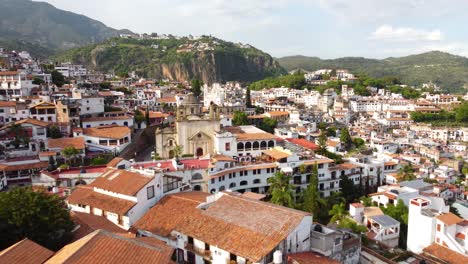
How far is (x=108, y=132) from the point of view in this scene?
135ft

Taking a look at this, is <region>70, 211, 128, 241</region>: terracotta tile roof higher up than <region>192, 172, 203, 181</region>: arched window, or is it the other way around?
<region>70, 211, 128, 241</region>: terracotta tile roof

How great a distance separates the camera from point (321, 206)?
34031 mm

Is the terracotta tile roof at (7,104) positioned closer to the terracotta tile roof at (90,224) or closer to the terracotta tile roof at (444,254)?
the terracotta tile roof at (90,224)

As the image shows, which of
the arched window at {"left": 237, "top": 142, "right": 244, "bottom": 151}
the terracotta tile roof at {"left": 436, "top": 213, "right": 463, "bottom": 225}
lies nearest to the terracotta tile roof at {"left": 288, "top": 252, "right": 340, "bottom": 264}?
the terracotta tile roof at {"left": 436, "top": 213, "right": 463, "bottom": 225}

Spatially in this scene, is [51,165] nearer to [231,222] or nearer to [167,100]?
[231,222]

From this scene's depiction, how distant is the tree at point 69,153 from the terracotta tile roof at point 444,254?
30.1 metres

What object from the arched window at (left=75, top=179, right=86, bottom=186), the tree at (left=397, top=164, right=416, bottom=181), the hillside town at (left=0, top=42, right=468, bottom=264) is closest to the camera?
the hillside town at (left=0, top=42, right=468, bottom=264)

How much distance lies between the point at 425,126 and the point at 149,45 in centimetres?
12121

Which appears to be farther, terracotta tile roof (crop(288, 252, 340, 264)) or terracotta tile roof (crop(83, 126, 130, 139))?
terracotta tile roof (crop(83, 126, 130, 139))

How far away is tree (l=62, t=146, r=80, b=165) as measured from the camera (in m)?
34.3

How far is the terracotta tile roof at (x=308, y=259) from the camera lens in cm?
1618

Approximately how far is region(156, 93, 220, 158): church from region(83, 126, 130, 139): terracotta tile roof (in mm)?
3859

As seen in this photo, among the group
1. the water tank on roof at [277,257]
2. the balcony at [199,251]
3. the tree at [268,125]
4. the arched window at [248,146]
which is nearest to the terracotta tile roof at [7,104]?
the arched window at [248,146]

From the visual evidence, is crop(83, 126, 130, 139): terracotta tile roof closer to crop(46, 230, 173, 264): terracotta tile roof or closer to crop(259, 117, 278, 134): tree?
crop(259, 117, 278, 134): tree
